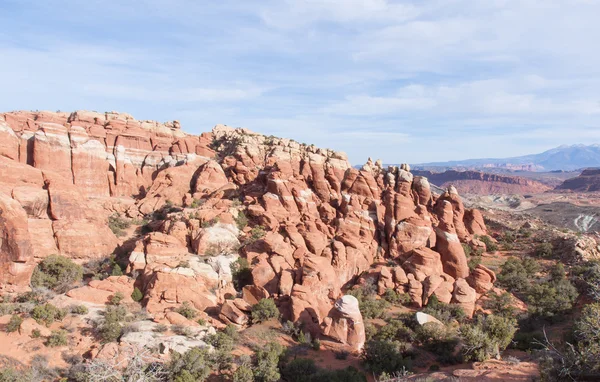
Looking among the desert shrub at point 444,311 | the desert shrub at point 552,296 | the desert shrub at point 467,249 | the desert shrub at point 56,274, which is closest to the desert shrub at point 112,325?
the desert shrub at point 56,274

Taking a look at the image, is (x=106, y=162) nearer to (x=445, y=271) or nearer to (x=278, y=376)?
(x=278, y=376)

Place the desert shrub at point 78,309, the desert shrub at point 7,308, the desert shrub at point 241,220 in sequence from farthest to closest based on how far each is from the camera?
the desert shrub at point 241,220 < the desert shrub at point 78,309 < the desert shrub at point 7,308

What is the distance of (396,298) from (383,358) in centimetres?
863

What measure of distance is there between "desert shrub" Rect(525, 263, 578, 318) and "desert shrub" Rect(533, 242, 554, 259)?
16.9 feet

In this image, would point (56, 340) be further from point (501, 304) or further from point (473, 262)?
point (473, 262)

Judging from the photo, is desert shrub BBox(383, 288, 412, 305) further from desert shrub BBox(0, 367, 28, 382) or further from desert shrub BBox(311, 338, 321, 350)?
desert shrub BBox(0, 367, 28, 382)

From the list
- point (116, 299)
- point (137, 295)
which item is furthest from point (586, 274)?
point (116, 299)

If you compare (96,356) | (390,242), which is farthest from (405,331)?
(96,356)

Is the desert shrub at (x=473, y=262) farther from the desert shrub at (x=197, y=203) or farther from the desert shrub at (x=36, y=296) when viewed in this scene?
the desert shrub at (x=36, y=296)

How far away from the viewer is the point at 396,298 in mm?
27266

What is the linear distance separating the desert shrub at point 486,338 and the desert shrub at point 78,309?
21702 millimetres

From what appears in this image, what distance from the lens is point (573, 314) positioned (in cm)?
2523

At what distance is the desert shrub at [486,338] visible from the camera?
18.5 m

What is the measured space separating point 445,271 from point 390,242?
218 inches
